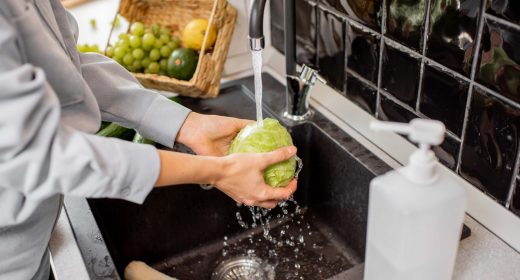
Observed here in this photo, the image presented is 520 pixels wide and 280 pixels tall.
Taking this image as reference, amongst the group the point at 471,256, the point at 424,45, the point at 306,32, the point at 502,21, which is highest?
the point at 502,21

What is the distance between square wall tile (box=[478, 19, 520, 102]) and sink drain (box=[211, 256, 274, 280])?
713mm

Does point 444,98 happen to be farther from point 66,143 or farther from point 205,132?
point 66,143

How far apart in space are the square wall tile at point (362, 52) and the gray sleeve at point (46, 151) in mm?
715

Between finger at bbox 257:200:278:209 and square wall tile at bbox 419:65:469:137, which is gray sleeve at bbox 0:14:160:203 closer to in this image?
finger at bbox 257:200:278:209

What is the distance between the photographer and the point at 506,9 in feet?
3.26

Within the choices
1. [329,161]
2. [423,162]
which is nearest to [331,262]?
[329,161]

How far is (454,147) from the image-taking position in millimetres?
1217

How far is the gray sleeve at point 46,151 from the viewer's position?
0.77 m

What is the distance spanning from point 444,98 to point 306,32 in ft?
1.83

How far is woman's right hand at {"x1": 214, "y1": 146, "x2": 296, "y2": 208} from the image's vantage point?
1010 millimetres

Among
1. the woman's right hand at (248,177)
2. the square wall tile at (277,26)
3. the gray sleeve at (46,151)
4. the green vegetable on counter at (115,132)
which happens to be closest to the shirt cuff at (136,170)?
the gray sleeve at (46,151)

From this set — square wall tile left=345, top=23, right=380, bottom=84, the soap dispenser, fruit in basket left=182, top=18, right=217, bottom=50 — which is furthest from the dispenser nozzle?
fruit in basket left=182, top=18, right=217, bottom=50

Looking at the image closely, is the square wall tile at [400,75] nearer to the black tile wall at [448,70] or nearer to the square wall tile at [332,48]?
the black tile wall at [448,70]

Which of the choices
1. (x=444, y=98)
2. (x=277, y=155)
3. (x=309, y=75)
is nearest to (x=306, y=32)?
(x=309, y=75)
